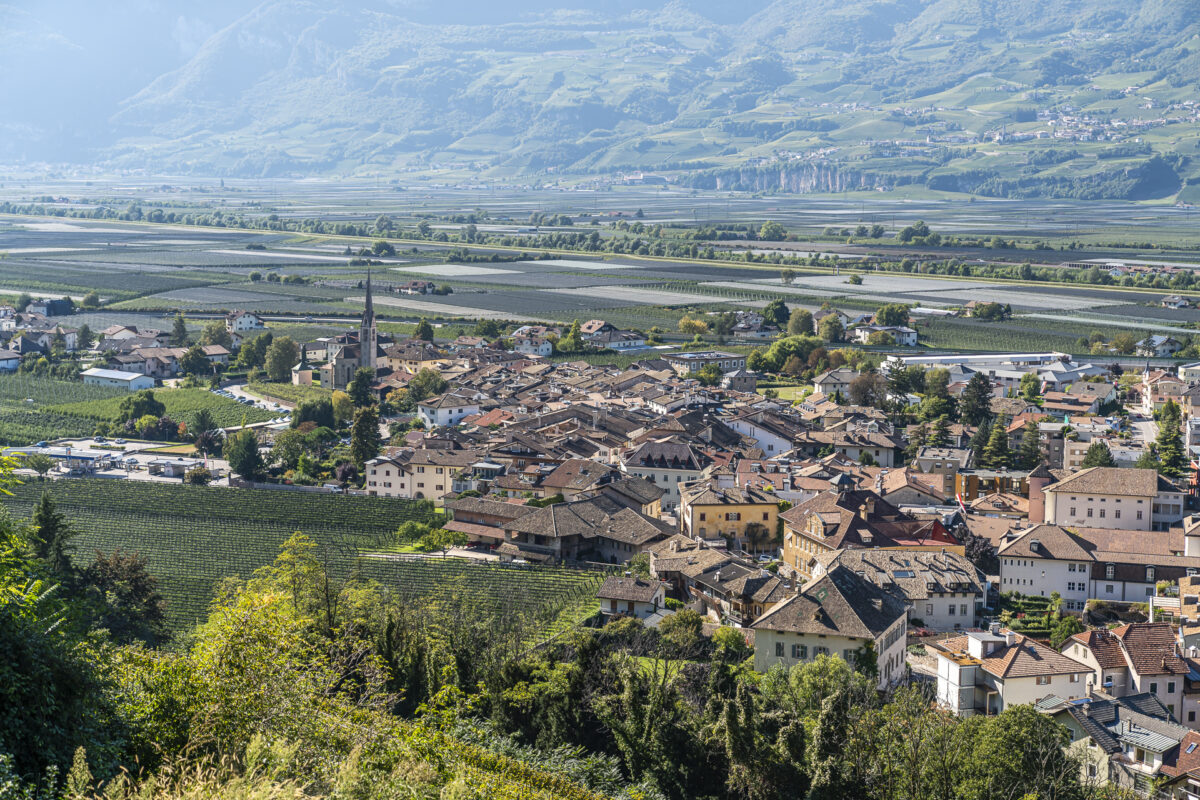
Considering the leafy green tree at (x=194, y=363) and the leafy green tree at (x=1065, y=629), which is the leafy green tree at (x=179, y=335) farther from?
the leafy green tree at (x=1065, y=629)

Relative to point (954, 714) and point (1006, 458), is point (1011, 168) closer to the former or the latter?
point (1006, 458)

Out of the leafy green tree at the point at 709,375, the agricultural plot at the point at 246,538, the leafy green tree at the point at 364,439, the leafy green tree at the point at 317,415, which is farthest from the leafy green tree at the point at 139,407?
the leafy green tree at the point at 709,375

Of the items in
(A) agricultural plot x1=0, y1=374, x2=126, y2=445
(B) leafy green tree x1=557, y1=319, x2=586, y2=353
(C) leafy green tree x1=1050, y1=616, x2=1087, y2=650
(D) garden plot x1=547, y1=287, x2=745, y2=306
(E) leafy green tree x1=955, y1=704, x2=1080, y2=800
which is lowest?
(C) leafy green tree x1=1050, y1=616, x2=1087, y2=650

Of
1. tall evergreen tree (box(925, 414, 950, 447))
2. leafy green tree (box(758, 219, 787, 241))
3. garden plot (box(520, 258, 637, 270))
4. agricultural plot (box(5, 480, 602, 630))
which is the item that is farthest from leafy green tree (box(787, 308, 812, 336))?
leafy green tree (box(758, 219, 787, 241))

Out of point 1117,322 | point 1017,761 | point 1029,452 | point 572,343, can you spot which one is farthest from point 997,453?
point 1117,322

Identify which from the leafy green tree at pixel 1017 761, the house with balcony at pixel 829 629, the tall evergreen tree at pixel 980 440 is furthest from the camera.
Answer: the tall evergreen tree at pixel 980 440

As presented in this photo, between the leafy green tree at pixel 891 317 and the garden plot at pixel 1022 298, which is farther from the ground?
the garden plot at pixel 1022 298

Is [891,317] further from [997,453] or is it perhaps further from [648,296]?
[997,453]

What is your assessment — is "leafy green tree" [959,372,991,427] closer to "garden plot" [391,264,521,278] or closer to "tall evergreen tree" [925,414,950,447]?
"tall evergreen tree" [925,414,950,447]
